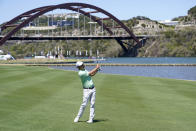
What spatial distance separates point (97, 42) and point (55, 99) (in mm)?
173783

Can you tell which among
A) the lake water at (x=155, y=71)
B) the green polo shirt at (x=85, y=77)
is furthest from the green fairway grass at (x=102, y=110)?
the lake water at (x=155, y=71)

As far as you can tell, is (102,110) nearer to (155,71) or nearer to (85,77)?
(85,77)

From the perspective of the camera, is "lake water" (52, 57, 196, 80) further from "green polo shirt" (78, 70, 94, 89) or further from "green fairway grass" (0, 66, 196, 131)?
"green polo shirt" (78, 70, 94, 89)

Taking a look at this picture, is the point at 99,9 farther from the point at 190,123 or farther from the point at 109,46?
the point at 190,123

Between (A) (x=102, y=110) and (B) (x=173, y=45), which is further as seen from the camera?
→ (B) (x=173, y=45)

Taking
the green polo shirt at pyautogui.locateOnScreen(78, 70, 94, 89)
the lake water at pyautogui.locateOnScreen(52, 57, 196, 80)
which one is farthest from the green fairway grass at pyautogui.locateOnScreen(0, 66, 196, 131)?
the lake water at pyautogui.locateOnScreen(52, 57, 196, 80)

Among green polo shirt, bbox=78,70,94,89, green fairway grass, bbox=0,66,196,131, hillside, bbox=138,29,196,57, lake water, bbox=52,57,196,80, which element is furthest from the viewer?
hillside, bbox=138,29,196,57

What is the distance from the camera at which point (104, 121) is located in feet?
42.4

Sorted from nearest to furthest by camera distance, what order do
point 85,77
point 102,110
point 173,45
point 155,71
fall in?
1. point 85,77
2. point 102,110
3. point 155,71
4. point 173,45

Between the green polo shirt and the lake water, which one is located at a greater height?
the green polo shirt

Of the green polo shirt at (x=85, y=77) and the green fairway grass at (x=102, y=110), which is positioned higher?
the green polo shirt at (x=85, y=77)

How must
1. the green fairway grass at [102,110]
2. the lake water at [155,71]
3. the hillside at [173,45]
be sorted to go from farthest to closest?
the hillside at [173,45] < the lake water at [155,71] < the green fairway grass at [102,110]

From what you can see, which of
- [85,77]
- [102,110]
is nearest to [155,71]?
[102,110]

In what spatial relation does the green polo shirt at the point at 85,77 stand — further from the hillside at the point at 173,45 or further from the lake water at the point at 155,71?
the hillside at the point at 173,45
